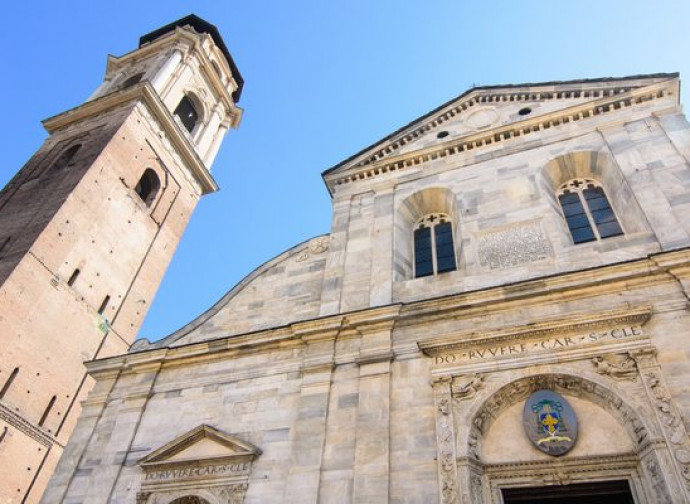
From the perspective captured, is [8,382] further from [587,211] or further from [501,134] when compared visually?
[587,211]

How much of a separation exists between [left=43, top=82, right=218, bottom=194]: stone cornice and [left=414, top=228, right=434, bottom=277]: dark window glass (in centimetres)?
1682

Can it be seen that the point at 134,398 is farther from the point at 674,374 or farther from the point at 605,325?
the point at 674,374

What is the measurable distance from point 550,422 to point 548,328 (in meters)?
1.58

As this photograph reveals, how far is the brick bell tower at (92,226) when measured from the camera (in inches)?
693

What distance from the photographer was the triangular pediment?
34.4 feet

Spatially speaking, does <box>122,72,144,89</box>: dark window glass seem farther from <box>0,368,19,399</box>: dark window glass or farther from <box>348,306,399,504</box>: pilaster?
<box>348,306,399,504</box>: pilaster

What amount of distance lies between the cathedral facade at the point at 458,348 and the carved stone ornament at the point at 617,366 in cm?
3

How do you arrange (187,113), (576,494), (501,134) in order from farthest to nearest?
(187,113) → (501,134) → (576,494)

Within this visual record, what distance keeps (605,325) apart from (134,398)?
31.5 feet

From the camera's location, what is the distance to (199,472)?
10.5 m

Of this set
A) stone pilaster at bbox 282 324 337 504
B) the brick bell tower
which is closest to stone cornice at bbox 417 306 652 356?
stone pilaster at bbox 282 324 337 504

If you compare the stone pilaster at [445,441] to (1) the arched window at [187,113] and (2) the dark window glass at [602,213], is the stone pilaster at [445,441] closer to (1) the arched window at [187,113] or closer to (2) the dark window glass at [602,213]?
(2) the dark window glass at [602,213]

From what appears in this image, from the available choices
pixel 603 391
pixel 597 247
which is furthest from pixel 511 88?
pixel 603 391

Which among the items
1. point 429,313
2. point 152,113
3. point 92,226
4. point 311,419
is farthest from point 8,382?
point 152,113
